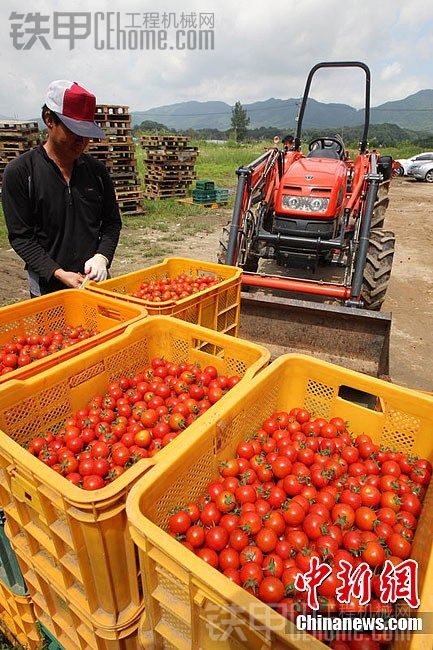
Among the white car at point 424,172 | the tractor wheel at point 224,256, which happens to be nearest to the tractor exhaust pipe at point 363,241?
the tractor wheel at point 224,256

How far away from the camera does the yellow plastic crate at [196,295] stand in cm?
287

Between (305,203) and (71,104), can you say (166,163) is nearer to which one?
(305,203)

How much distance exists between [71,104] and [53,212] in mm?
769

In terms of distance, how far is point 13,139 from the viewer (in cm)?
1221

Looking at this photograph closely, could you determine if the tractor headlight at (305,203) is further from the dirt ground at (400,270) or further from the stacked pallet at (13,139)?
the stacked pallet at (13,139)

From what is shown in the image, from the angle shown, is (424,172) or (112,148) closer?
(112,148)

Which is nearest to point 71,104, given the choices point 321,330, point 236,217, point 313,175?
point 236,217

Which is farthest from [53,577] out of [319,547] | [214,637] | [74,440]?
[319,547]

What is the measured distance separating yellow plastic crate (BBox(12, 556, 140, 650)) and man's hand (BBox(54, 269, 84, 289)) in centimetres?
181

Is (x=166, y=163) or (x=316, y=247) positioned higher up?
(x=166, y=163)

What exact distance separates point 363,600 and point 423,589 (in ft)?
1.44

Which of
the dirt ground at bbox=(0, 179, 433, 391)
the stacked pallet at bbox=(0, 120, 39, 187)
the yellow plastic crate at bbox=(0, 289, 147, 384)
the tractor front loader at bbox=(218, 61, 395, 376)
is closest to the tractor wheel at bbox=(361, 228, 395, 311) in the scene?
the tractor front loader at bbox=(218, 61, 395, 376)

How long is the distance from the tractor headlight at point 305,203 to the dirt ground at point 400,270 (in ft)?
6.98

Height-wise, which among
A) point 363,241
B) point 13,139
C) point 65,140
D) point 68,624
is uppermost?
point 13,139
